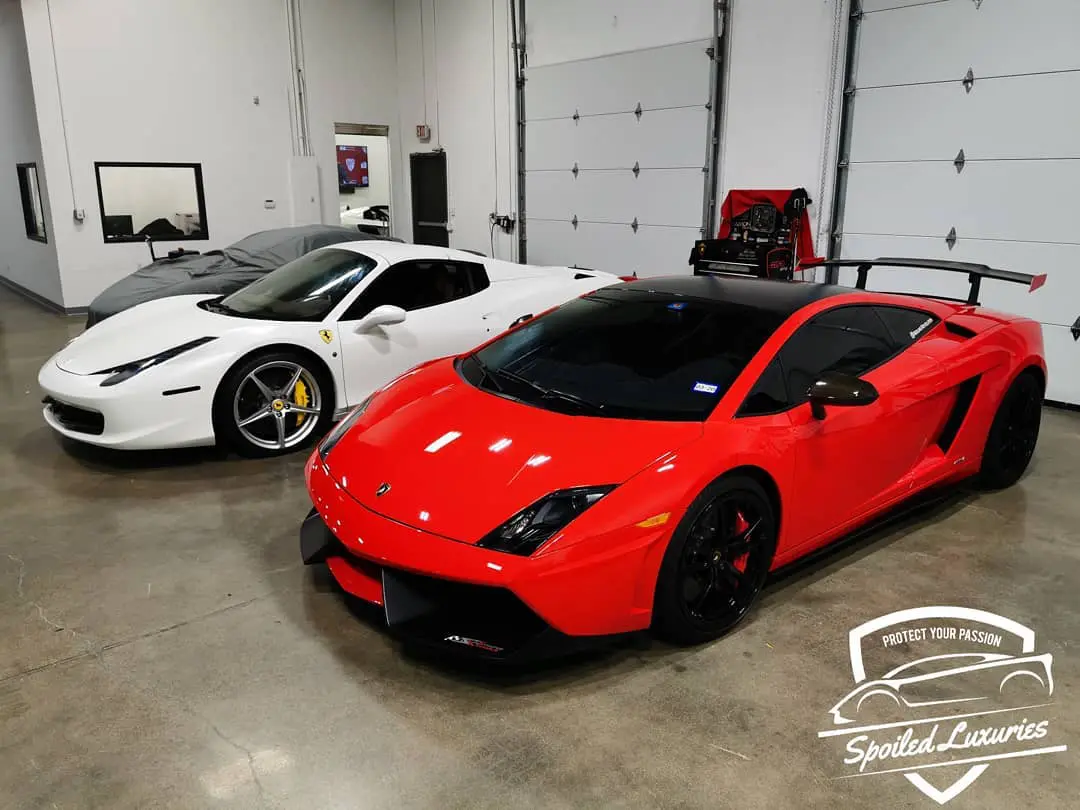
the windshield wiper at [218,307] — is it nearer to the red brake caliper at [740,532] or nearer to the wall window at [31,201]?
the red brake caliper at [740,532]

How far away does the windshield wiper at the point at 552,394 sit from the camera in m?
2.82

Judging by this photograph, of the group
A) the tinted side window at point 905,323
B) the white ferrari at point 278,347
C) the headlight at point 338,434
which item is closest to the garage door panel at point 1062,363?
the tinted side window at point 905,323

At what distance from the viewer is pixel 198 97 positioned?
1070 cm

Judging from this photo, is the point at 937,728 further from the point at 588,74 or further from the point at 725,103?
the point at 588,74

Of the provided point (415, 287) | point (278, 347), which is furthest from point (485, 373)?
point (415, 287)

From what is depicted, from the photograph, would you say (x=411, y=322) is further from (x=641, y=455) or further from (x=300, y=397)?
(x=641, y=455)

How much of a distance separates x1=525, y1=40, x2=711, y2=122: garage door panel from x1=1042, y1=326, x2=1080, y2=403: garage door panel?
410cm

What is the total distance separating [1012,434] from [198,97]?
1045 centimetres

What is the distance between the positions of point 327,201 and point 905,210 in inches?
326

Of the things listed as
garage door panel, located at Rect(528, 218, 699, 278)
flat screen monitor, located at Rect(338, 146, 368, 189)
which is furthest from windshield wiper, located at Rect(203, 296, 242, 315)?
flat screen monitor, located at Rect(338, 146, 368, 189)

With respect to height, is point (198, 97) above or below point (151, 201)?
above

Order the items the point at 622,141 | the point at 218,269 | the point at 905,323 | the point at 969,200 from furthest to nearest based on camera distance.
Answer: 1. the point at 622,141
2. the point at 218,269
3. the point at 969,200
4. the point at 905,323

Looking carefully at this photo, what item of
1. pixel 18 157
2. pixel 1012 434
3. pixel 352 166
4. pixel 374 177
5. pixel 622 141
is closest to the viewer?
pixel 1012 434

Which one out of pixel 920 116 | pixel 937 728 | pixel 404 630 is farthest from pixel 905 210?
pixel 404 630
